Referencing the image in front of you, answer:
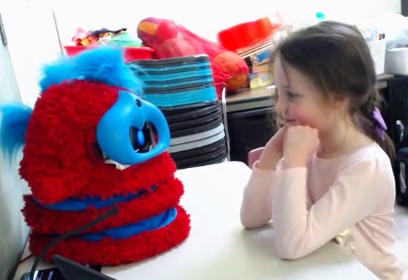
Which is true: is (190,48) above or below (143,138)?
below

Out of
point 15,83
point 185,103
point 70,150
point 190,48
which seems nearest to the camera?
point 70,150

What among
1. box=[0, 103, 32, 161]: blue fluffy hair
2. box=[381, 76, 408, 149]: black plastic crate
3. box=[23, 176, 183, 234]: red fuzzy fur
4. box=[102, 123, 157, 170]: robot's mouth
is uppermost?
box=[0, 103, 32, 161]: blue fluffy hair

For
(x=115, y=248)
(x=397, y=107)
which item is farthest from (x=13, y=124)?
(x=397, y=107)

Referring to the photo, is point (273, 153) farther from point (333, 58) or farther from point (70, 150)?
point (70, 150)

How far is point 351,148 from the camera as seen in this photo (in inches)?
31.9

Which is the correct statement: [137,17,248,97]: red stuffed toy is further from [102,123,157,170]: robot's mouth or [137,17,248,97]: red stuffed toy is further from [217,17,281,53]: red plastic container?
[102,123,157,170]: robot's mouth

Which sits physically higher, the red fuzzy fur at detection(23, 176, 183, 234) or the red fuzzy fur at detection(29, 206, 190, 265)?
the red fuzzy fur at detection(23, 176, 183, 234)

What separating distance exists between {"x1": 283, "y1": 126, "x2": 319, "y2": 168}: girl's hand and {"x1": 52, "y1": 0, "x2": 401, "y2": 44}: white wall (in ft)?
5.12

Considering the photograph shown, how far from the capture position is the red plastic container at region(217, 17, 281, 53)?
230 centimetres

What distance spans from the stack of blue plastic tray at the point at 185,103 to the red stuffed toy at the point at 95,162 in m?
0.83

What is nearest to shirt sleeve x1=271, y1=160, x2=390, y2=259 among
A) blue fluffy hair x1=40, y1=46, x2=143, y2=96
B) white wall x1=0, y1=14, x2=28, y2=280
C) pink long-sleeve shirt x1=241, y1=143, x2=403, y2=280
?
pink long-sleeve shirt x1=241, y1=143, x2=403, y2=280

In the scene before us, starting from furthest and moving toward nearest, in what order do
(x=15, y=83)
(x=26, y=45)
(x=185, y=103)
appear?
1. (x=185, y=103)
2. (x=26, y=45)
3. (x=15, y=83)

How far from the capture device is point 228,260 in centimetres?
70

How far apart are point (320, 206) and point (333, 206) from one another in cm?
2
